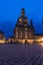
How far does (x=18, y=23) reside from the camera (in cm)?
13488

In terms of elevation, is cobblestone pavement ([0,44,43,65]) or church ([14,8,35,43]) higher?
church ([14,8,35,43])

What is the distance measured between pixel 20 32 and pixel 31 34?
6.52m

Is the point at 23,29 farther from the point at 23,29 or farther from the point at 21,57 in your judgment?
the point at 21,57

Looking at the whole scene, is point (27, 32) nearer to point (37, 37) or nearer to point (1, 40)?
point (37, 37)

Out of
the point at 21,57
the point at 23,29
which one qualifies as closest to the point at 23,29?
the point at 23,29

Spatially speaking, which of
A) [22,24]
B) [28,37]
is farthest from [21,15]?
[28,37]

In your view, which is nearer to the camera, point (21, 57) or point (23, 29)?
point (21, 57)

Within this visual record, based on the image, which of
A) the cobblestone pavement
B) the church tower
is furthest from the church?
the cobblestone pavement

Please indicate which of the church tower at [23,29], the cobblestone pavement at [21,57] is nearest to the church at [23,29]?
the church tower at [23,29]

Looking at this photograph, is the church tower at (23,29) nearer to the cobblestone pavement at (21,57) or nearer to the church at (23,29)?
the church at (23,29)

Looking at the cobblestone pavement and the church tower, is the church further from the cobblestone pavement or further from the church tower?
the cobblestone pavement

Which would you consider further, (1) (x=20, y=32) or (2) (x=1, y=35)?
(2) (x=1, y=35)

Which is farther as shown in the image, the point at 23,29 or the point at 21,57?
the point at 23,29

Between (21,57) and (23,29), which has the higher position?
(23,29)
